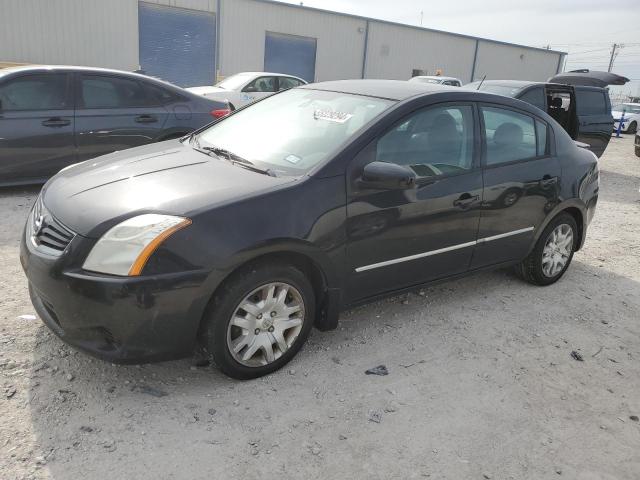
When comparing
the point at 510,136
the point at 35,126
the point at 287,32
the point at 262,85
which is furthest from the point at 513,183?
the point at 287,32

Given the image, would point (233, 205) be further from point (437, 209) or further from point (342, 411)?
point (437, 209)

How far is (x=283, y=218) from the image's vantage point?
2805mm

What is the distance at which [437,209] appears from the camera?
3502 mm

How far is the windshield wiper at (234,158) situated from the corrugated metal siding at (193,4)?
18382 mm

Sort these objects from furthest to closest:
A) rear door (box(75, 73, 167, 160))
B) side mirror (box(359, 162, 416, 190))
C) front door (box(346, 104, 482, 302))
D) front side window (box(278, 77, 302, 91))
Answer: front side window (box(278, 77, 302, 91))
rear door (box(75, 73, 167, 160))
front door (box(346, 104, 482, 302))
side mirror (box(359, 162, 416, 190))

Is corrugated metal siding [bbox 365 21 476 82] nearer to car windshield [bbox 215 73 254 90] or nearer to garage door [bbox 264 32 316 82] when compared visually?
garage door [bbox 264 32 316 82]

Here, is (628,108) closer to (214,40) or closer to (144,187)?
(214,40)

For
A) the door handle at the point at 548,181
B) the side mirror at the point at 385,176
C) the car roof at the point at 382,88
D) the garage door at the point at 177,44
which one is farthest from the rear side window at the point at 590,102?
the garage door at the point at 177,44

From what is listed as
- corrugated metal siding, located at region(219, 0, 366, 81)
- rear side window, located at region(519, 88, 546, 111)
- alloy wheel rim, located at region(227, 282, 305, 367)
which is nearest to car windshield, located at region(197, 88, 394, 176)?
alloy wheel rim, located at region(227, 282, 305, 367)

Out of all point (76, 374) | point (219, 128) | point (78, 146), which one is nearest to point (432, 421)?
point (76, 374)

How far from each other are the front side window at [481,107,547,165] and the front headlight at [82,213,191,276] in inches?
92.2

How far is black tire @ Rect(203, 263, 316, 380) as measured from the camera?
8.88ft

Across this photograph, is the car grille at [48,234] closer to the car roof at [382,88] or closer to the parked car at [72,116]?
the car roof at [382,88]

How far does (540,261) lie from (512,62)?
1277 inches
